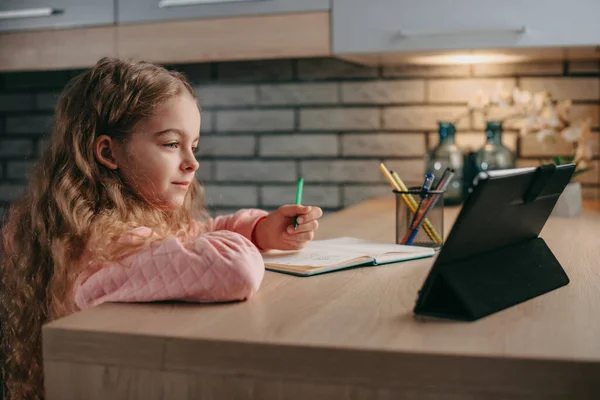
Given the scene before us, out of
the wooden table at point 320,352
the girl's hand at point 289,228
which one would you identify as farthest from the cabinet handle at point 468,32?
the wooden table at point 320,352

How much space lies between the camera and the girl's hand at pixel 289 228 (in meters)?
1.35

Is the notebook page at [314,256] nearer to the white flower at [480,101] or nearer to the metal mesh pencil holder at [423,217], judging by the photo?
the metal mesh pencil holder at [423,217]

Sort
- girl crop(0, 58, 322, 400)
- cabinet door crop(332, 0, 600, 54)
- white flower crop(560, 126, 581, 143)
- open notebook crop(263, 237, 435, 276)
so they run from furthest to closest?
1. white flower crop(560, 126, 581, 143)
2. cabinet door crop(332, 0, 600, 54)
3. open notebook crop(263, 237, 435, 276)
4. girl crop(0, 58, 322, 400)

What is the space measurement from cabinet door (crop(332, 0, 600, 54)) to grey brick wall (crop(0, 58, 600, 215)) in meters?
0.46

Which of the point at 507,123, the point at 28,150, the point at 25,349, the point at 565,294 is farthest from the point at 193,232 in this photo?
the point at 28,150

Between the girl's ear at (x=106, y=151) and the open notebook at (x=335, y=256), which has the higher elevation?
the girl's ear at (x=106, y=151)

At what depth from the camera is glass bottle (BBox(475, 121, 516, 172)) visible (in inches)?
85.6

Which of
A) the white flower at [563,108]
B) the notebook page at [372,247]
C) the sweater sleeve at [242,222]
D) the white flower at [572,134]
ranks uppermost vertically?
the white flower at [563,108]

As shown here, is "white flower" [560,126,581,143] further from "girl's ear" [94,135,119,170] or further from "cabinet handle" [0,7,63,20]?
"cabinet handle" [0,7,63,20]

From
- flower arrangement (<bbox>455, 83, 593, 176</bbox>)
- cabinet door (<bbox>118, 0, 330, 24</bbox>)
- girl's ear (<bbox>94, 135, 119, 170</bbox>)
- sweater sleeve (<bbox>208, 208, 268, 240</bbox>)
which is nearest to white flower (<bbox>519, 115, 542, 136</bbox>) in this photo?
flower arrangement (<bbox>455, 83, 593, 176</bbox>)

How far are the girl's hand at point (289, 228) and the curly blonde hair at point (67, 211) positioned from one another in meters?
0.21

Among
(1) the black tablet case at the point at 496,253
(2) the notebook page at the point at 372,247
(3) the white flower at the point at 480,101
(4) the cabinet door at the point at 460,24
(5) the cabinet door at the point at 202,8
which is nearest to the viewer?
(1) the black tablet case at the point at 496,253

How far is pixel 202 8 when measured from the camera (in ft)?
7.06

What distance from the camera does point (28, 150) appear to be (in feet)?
9.46
